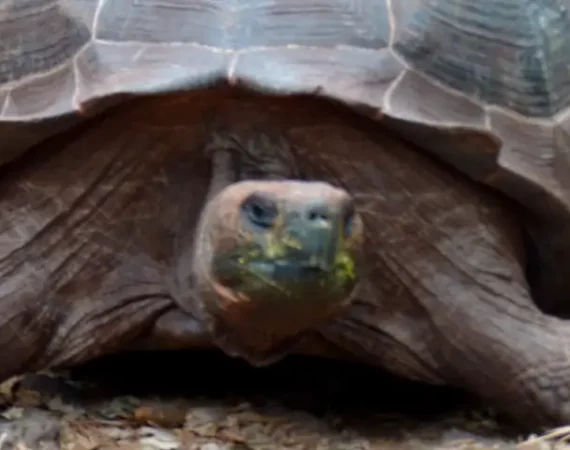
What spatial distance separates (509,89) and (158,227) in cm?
84

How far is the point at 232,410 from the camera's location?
108 inches

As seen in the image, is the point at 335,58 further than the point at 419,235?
No

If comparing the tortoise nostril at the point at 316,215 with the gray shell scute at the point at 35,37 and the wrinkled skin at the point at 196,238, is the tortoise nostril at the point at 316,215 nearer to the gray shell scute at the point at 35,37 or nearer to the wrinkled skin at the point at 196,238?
the wrinkled skin at the point at 196,238

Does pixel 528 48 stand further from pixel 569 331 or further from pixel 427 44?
pixel 569 331

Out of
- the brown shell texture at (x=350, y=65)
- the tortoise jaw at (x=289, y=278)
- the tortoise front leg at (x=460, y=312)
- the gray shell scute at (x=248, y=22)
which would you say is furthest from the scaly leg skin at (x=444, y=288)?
the tortoise jaw at (x=289, y=278)

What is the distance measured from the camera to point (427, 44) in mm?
2602

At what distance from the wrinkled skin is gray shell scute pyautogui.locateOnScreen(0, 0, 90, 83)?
0.54 feet

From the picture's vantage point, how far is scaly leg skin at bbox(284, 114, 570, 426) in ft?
8.63

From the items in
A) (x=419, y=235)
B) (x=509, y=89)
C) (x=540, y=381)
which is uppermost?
(x=509, y=89)

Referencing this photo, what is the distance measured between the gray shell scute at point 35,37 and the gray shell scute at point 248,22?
7cm

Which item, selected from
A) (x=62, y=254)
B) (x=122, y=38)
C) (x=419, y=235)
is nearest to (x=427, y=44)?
(x=419, y=235)

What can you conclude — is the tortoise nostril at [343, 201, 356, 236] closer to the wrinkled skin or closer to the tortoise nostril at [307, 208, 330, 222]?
the tortoise nostril at [307, 208, 330, 222]

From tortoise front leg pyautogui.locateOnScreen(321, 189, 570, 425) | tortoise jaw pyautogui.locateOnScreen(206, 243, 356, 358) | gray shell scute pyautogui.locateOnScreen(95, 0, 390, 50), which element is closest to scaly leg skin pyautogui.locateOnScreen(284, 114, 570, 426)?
tortoise front leg pyautogui.locateOnScreen(321, 189, 570, 425)

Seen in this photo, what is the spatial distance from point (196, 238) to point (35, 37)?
1.90 feet
